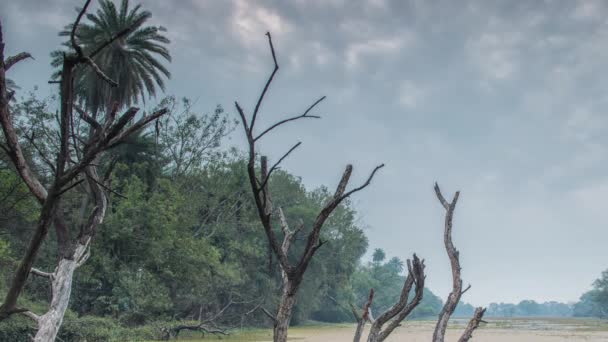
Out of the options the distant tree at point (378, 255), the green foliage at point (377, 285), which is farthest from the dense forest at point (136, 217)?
the distant tree at point (378, 255)

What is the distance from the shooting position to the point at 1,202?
64.3 feet

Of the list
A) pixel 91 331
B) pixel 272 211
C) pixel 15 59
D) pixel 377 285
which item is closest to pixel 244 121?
pixel 272 211

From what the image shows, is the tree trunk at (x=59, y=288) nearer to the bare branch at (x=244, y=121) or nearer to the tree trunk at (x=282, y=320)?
the tree trunk at (x=282, y=320)

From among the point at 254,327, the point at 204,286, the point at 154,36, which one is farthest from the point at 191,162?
the point at 254,327

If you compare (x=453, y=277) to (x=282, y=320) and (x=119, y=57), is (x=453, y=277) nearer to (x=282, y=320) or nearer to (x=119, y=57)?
(x=282, y=320)

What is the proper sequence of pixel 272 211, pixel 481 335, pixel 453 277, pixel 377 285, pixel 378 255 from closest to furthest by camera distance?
pixel 272 211
pixel 453 277
pixel 481 335
pixel 377 285
pixel 378 255

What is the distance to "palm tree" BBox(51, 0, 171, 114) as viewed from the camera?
1169 inches

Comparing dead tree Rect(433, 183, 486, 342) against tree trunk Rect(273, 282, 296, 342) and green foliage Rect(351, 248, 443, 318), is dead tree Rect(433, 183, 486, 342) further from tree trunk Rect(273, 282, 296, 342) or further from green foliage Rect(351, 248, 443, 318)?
green foliage Rect(351, 248, 443, 318)

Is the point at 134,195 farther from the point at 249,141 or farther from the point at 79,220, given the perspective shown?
the point at 249,141

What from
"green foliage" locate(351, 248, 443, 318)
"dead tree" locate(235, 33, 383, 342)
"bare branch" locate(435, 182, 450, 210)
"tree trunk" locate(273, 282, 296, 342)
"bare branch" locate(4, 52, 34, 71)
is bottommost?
"tree trunk" locate(273, 282, 296, 342)

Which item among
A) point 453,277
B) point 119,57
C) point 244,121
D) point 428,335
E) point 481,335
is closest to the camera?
point 244,121

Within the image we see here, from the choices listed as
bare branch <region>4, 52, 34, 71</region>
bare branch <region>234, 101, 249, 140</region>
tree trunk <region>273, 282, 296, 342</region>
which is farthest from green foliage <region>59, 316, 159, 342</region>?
bare branch <region>234, 101, 249, 140</region>

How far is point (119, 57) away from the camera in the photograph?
3083 cm

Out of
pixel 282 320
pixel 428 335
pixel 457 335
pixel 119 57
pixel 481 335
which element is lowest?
pixel 428 335
